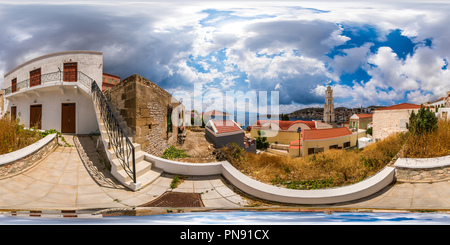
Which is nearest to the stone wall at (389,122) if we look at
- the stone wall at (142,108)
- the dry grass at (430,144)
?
the dry grass at (430,144)

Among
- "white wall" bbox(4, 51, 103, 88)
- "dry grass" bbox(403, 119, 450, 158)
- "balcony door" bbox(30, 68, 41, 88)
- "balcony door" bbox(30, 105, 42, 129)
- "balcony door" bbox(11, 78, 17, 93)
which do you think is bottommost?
"dry grass" bbox(403, 119, 450, 158)

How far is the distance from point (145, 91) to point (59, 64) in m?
1.40

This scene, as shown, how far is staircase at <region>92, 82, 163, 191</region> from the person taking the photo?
2.12 m

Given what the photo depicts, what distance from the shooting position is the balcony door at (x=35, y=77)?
222cm

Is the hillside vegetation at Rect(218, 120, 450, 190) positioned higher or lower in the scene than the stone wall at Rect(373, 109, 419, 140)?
lower

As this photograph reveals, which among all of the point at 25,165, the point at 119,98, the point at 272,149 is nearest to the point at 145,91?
the point at 119,98

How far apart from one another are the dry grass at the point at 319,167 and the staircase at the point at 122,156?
1421 millimetres

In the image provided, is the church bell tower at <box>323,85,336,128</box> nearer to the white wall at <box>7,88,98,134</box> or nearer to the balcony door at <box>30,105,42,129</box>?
the white wall at <box>7,88,98,134</box>

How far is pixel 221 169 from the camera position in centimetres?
230

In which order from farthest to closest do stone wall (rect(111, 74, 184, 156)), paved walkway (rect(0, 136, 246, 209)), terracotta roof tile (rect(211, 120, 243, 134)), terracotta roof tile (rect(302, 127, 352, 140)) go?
terracotta roof tile (rect(211, 120, 243, 134)), terracotta roof tile (rect(302, 127, 352, 140)), stone wall (rect(111, 74, 184, 156)), paved walkway (rect(0, 136, 246, 209))

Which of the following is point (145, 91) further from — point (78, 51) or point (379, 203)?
point (379, 203)

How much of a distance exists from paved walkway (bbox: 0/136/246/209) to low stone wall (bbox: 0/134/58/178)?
0.08 meters

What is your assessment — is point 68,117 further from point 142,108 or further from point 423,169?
point 423,169

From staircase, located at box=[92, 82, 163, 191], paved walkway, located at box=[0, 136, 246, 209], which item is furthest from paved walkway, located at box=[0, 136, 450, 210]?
staircase, located at box=[92, 82, 163, 191]
